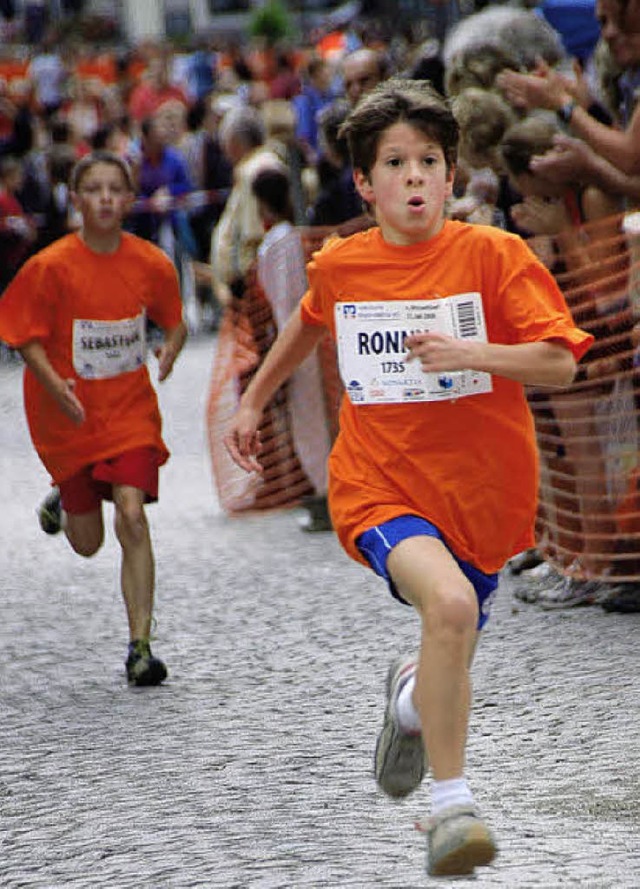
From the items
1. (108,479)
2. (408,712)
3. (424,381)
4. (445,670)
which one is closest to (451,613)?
(445,670)

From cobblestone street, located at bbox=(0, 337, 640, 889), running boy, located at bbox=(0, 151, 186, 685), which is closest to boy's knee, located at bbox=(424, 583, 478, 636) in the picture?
cobblestone street, located at bbox=(0, 337, 640, 889)

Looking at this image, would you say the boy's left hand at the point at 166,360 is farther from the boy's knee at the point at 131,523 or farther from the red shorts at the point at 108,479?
the boy's knee at the point at 131,523

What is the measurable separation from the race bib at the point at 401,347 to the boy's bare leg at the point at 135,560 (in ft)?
7.94

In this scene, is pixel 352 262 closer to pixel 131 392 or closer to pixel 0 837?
pixel 0 837

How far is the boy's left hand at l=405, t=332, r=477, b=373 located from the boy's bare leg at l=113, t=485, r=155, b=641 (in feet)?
9.75

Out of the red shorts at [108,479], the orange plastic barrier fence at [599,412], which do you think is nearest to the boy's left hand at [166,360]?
the red shorts at [108,479]

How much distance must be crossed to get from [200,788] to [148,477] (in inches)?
80.1

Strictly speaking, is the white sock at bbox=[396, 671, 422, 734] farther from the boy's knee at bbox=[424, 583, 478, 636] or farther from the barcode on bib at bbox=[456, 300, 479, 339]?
the barcode on bib at bbox=[456, 300, 479, 339]


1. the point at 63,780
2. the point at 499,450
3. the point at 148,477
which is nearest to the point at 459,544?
the point at 499,450

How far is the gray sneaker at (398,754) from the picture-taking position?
4.82 m

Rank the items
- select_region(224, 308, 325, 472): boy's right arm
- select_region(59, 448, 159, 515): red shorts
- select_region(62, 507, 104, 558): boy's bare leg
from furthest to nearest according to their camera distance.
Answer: select_region(62, 507, 104, 558): boy's bare leg, select_region(59, 448, 159, 515): red shorts, select_region(224, 308, 325, 472): boy's right arm

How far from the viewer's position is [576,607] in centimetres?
786

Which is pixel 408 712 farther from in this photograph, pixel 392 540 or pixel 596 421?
pixel 596 421

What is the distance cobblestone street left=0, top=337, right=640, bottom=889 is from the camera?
4723 mm
